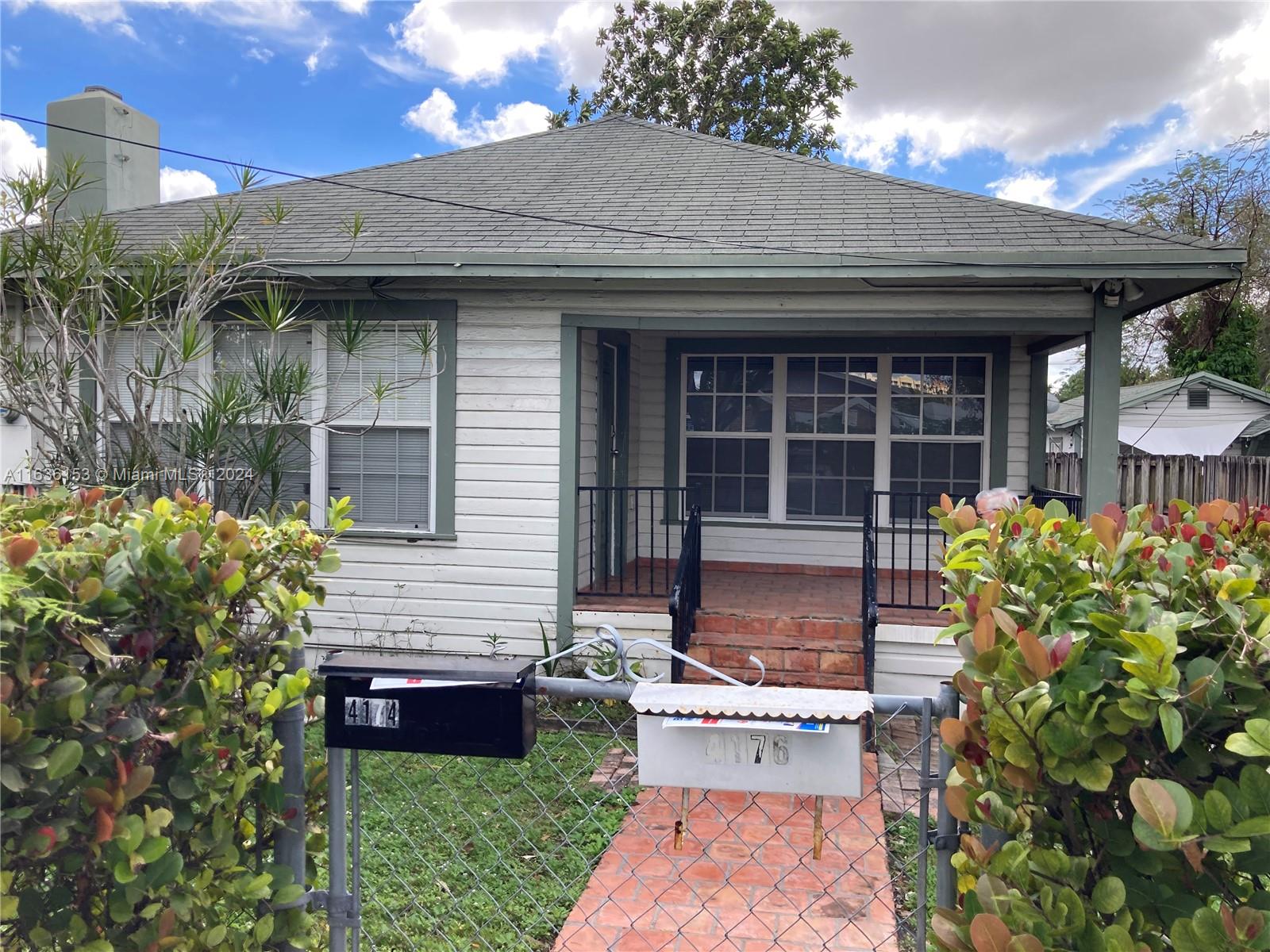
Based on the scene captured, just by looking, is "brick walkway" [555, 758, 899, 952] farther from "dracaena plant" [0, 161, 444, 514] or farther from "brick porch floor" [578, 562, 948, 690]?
"dracaena plant" [0, 161, 444, 514]

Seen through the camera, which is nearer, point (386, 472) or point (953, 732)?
point (953, 732)

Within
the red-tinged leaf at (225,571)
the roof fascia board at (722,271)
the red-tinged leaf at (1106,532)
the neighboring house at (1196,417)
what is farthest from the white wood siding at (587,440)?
the neighboring house at (1196,417)

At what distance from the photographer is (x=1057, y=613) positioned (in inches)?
54.0

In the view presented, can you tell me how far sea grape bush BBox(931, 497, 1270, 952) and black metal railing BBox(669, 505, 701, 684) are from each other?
4433 millimetres

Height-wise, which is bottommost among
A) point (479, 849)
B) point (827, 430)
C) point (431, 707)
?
point (479, 849)

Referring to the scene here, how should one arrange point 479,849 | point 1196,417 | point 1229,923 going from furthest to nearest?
1. point 1196,417
2. point 479,849
3. point 1229,923

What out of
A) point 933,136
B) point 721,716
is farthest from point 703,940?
point 933,136

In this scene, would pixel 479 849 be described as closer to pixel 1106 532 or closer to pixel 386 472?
pixel 1106 532

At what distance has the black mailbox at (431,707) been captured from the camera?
5.67 feet

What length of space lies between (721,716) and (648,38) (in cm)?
2595

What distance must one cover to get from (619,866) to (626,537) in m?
4.30

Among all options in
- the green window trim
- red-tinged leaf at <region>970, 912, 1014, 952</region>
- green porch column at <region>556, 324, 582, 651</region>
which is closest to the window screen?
the green window trim

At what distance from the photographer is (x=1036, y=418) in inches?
315

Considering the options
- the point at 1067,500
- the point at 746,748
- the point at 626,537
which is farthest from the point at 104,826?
the point at 1067,500
